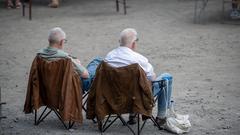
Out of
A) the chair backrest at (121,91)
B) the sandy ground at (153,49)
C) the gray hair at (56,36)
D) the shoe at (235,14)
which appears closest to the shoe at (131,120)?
the sandy ground at (153,49)

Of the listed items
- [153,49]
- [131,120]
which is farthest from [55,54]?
[153,49]

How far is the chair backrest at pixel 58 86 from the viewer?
631cm

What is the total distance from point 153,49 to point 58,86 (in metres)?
4.56

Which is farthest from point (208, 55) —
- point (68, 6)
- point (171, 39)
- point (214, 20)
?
point (68, 6)

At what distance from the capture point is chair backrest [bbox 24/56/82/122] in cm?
631

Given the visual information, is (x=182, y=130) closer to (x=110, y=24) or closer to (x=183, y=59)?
(x=183, y=59)

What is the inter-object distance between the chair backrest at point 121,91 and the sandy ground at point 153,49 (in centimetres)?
40

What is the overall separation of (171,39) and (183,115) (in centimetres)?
503

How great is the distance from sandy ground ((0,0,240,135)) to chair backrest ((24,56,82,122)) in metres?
0.30

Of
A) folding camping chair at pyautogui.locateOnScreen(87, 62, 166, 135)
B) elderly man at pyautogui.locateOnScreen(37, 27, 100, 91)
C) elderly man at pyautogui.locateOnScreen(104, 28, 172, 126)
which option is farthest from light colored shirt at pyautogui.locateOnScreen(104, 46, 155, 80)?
elderly man at pyautogui.locateOnScreen(37, 27, 100, 91)

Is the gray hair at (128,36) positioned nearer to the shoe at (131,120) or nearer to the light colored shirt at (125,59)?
the light colored shirt at (125,59)

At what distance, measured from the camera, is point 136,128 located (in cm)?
665

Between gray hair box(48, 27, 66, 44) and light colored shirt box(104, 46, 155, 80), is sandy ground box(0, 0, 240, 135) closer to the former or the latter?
light colored shirt box(104, 46, 155, 80)

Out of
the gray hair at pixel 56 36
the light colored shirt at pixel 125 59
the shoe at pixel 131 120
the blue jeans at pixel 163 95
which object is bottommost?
the shoe at pixel 131 120
